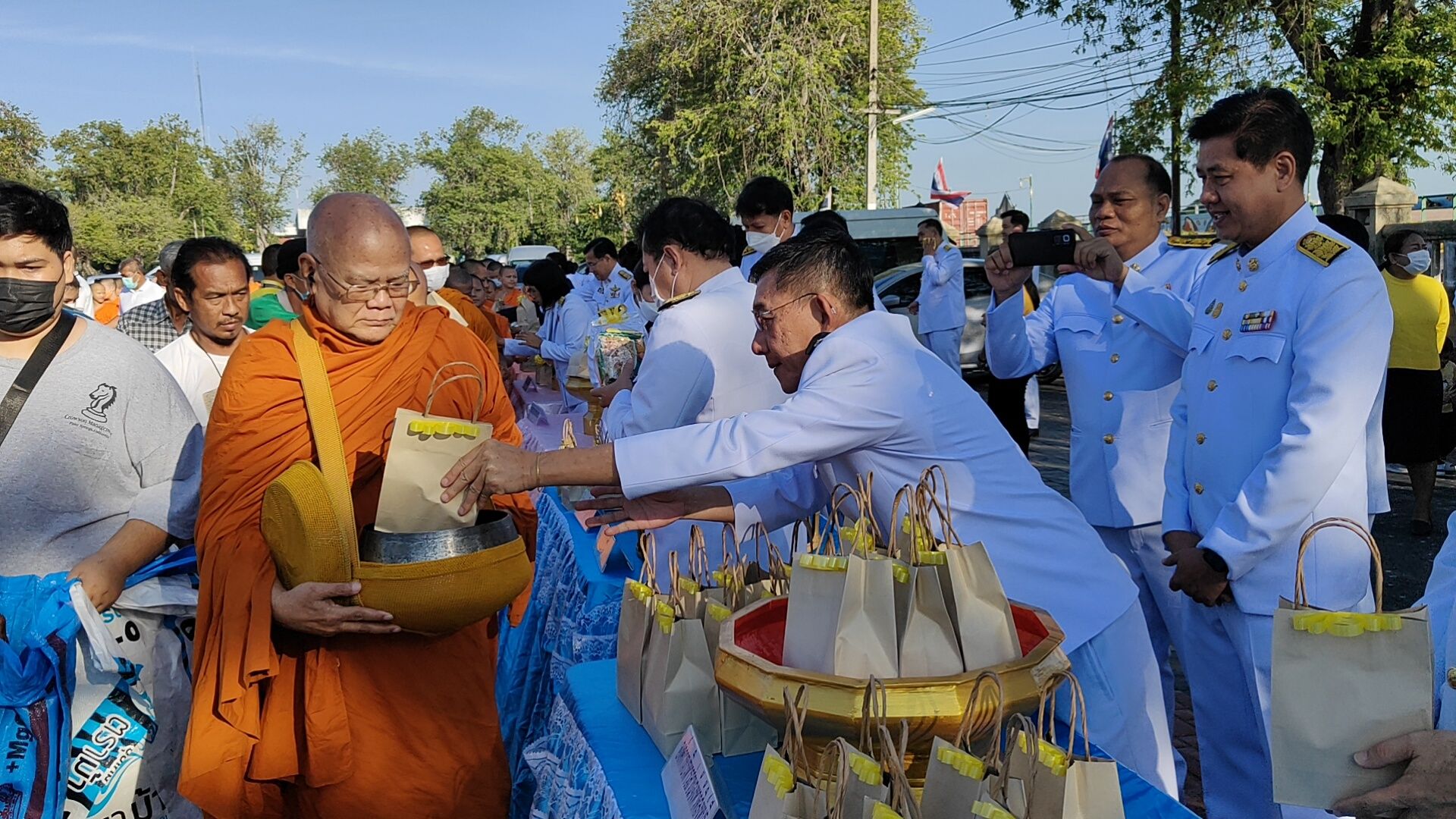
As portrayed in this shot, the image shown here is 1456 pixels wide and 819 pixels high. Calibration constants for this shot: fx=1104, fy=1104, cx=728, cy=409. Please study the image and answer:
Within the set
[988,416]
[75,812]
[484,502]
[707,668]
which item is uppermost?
[988,416]

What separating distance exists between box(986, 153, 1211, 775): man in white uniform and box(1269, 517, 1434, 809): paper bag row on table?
71.9 inches

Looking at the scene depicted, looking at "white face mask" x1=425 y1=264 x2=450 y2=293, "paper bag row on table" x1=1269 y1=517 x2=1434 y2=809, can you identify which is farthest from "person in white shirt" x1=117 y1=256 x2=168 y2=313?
"paper bag row on table" x1=1269 y1=517 x2=1434 y2=809

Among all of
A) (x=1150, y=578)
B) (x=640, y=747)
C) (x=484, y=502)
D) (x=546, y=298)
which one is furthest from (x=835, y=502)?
(x=546, y=298)

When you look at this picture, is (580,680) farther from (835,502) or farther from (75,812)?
(75,812)

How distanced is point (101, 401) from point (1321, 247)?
284 cm

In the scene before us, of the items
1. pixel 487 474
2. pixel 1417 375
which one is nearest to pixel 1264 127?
pixel 487 474

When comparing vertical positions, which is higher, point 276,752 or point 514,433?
point 514,433

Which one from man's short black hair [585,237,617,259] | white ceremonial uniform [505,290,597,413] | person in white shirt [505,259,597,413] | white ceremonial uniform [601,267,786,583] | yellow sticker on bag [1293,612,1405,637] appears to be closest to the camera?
yellow sticker on bag [1293,612,1405,637]

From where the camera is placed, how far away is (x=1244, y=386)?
260cm

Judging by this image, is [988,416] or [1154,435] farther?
[1154,435]

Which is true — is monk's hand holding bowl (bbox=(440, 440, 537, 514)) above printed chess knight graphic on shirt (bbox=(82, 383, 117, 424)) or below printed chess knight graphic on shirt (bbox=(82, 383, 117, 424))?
below

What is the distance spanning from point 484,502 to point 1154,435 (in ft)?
6.95

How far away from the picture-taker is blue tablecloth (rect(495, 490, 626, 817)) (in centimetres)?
321

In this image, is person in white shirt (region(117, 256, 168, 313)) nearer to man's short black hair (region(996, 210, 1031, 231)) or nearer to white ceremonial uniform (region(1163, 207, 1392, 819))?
man's short black hair (region(996, 210, 1031, 231))
